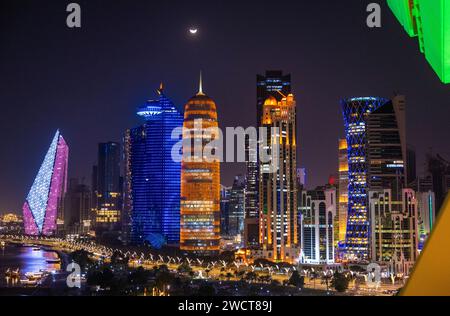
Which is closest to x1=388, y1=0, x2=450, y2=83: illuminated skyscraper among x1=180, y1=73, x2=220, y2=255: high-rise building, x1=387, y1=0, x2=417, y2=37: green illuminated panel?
x1=387, y1=0, x2=417, y2=37: green illuminated panel

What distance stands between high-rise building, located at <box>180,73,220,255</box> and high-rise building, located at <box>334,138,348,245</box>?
5.64m

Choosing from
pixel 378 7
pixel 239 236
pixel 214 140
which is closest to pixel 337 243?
pixel 239 236

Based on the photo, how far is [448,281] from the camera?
8.11 ft

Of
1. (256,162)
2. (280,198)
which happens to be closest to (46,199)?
(256,162)

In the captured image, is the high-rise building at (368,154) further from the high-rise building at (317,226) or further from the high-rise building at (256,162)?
the high-rise building at (256,162)

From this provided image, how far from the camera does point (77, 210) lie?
31891 mm

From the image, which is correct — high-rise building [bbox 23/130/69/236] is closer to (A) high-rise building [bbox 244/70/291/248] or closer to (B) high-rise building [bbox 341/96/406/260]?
(A) high-rise building [bbox 244/70/291/248]

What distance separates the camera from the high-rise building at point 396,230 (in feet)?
63.6

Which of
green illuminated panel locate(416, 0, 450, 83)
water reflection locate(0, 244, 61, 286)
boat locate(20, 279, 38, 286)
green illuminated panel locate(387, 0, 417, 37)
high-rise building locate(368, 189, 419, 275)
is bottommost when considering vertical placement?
water reflection locate(0, 244, 61, 286)

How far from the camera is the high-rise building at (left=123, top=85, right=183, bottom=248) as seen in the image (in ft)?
84.8

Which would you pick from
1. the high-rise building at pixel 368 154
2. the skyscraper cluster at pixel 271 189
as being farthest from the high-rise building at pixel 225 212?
the high-rise building at pixel 368 154

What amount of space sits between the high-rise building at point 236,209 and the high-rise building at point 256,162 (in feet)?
5.11
